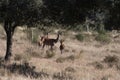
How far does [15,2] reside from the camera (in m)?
18.0

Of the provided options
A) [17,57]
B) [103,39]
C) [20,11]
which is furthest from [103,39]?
[20,11]

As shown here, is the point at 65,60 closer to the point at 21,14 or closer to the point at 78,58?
the point at 78,58

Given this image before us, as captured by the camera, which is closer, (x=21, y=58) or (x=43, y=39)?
(x=21, y=58)

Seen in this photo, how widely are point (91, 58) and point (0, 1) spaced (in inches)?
398

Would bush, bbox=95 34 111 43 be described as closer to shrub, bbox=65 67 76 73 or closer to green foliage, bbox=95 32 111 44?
green foliage, bbox=95 32 111 44

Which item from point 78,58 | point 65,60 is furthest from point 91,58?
point 65,60

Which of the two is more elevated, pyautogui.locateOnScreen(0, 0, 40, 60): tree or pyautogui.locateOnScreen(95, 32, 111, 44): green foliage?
pyautogui.locateOnScreen(0, 0, 40, 60): tree

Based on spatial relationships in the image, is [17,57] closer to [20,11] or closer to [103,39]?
[20,11]

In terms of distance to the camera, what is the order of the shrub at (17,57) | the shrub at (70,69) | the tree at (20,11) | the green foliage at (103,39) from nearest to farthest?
1. the tree at (20,11)
2. the shrub at (70,69)
3. the shrub at (17,57)
4. the green foliage at (103,39)

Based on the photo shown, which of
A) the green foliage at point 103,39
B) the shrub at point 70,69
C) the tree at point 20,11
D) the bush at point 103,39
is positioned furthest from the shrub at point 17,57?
the bush at point 103,39

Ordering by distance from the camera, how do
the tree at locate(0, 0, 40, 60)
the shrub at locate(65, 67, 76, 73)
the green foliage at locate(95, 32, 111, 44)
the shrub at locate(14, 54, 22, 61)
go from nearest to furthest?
the tree at locate(0, 0, 40, 60), the shrub at locate(65, 67, 76, 73), the shrub at locate(14, 54, 22, 61), the green foliage at locate(95, 32, 111, 44)

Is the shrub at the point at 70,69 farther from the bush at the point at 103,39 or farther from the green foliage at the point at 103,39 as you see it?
the bush at the point at 103,39

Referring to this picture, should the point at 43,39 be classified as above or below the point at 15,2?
below

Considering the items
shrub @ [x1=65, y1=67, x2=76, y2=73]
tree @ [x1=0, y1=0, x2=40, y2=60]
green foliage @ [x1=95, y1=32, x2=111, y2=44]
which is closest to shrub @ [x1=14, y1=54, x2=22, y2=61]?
shrub @ [x1=65, y1=67, x2=76, y2=73]
